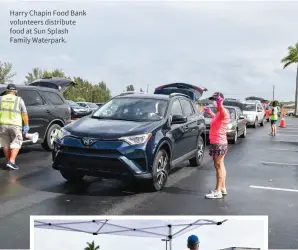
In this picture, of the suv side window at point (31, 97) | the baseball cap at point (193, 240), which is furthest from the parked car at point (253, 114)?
the baseball cap at point (193, 240)

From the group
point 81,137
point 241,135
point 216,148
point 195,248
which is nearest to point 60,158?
point 81,137

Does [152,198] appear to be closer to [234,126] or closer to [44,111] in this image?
[44,111]

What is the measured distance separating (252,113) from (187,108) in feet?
50.7

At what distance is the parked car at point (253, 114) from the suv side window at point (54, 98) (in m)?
13.9

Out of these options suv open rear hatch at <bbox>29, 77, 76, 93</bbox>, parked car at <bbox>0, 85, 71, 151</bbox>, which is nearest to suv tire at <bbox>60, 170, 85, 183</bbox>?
parked car at <bbox>0, 85, 71, 151</bbox>

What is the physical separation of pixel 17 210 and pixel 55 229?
78.5 inches

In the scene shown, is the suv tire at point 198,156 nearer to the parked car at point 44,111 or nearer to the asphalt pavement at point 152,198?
the asphalt pavement at point 152,198

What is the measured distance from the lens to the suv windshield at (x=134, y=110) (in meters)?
7.09

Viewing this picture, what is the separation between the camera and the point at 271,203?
6.16m

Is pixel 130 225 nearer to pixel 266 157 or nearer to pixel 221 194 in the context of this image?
pixel 221 194

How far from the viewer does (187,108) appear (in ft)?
28.0

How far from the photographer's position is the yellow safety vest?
8.23m

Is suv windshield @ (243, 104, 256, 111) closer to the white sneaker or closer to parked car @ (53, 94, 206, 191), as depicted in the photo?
parked car @ (53, 94, 206, 191)

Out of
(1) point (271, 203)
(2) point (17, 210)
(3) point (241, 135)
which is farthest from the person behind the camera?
(3) point (241, 135)
